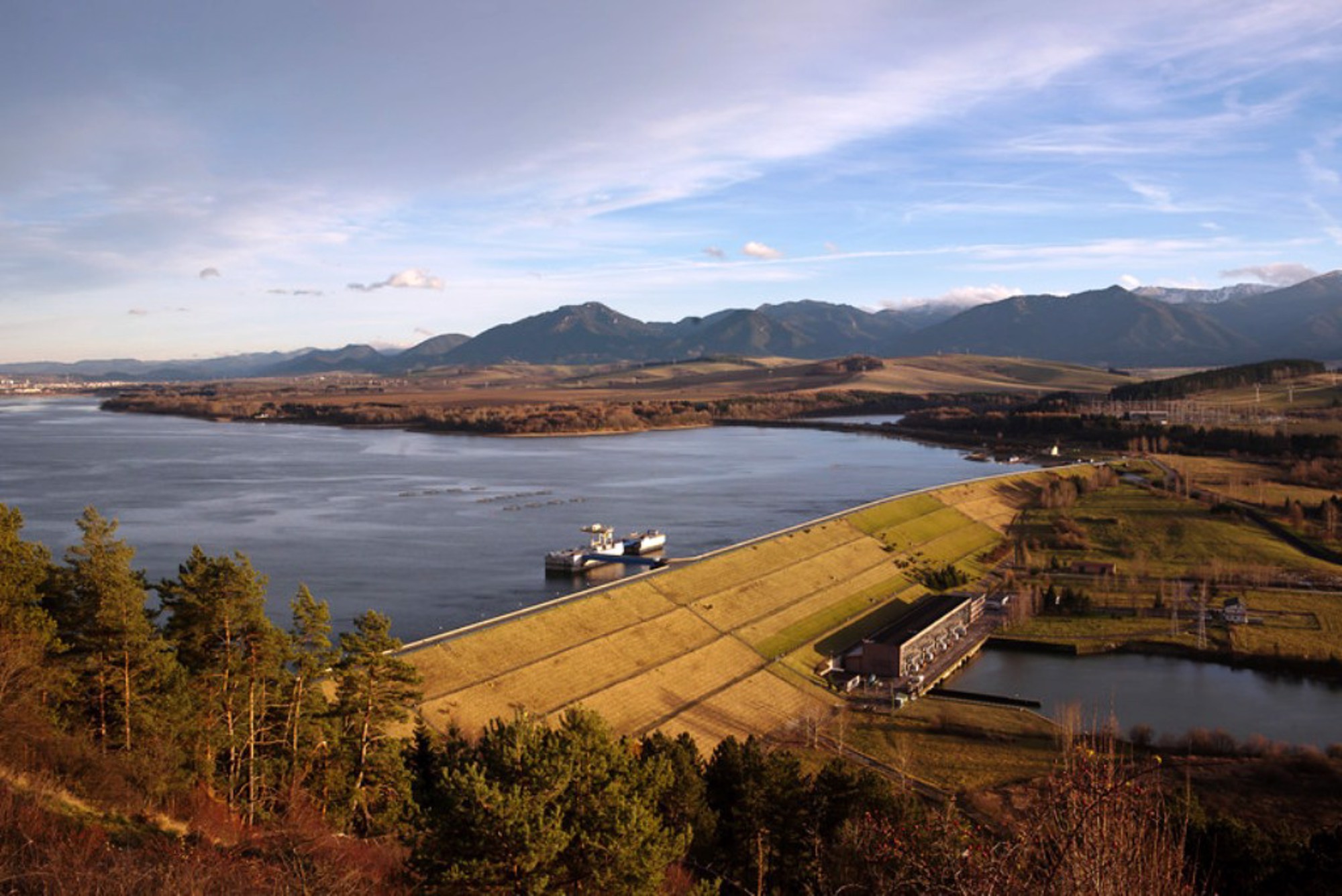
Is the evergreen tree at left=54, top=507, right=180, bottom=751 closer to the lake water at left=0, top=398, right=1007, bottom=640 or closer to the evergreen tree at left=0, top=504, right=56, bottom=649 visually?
the evergreen tree at left=0, top=504, right=56, bottom=649

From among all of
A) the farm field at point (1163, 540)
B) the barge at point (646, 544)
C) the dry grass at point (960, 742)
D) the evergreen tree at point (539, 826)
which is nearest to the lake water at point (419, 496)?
the barge at point (646, 544)

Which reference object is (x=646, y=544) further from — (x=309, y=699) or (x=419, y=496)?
(x=309, y=699)

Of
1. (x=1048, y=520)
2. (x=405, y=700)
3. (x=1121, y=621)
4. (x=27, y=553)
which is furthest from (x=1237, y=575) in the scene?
(x=27, y=553)

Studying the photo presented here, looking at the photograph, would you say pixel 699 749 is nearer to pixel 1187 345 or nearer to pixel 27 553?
pixel 27 553

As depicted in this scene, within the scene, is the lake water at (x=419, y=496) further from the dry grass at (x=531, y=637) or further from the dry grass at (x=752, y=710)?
the dry grass at (x=752, y=710)

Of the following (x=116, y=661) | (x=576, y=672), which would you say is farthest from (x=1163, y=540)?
(x=116, y=661)

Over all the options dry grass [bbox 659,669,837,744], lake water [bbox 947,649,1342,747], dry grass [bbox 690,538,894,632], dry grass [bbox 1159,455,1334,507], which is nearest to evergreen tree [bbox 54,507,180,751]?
dry grass [bbox 659,669,837,744]
